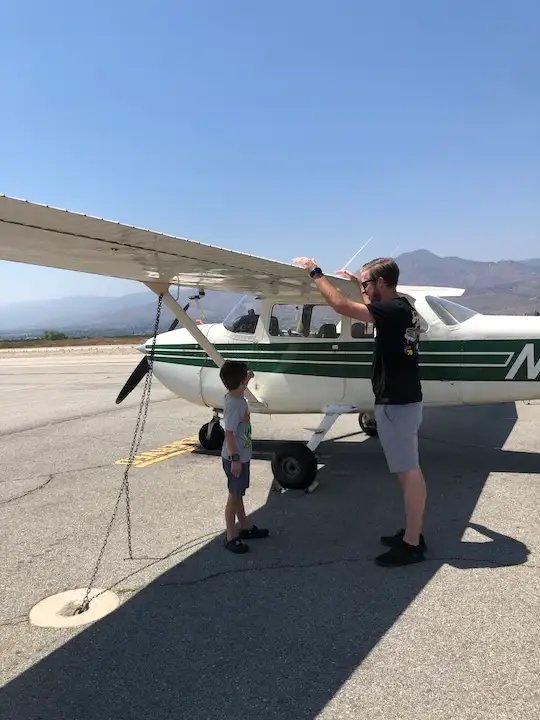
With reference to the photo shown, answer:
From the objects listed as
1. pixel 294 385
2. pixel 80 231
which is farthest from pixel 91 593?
pixel 294 385

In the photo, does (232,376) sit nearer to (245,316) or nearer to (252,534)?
(252,534)

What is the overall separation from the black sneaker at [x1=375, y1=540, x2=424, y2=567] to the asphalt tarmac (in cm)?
8

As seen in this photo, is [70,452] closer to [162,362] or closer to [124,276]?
[162,362]

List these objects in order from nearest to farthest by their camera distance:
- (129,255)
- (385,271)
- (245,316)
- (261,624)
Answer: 1. (261,624)
2. (385,271)
3. (129,255)
4. (245,316)

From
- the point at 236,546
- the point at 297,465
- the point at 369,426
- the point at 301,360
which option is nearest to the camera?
the point at 236,546

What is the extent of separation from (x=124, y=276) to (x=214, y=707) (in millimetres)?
3984

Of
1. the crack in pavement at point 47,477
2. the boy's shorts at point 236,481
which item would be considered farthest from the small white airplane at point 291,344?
the boy's shorts at point 236,481

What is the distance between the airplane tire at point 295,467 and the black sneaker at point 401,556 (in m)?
1.75

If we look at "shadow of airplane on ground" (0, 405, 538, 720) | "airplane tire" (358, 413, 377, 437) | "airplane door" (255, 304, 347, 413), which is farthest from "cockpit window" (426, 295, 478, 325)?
"airplane tire" (358, 413, 377, 437)

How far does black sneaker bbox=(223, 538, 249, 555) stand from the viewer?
4145 millimetres

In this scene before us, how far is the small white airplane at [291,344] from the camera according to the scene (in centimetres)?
482

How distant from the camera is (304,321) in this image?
22.2ft

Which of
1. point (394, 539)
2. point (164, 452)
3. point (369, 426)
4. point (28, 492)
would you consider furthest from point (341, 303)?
point (369, 426)

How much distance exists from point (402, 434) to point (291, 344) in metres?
2.96
